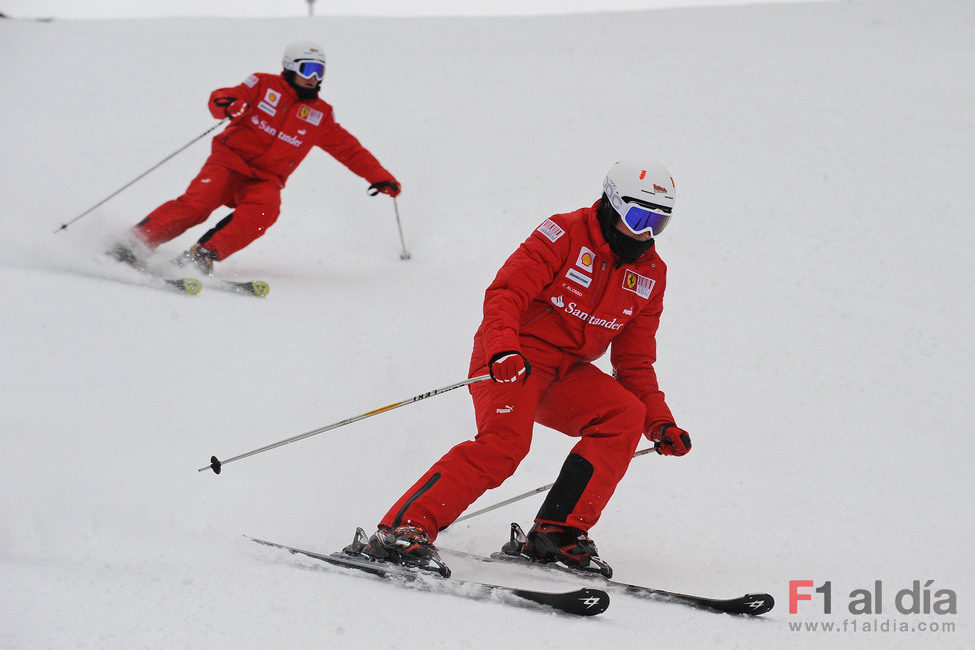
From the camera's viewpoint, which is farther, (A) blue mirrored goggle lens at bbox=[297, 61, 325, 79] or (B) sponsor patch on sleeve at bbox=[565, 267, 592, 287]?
(A) blue mirrored goggle lens at bbox=[297, 61, 325, 79]

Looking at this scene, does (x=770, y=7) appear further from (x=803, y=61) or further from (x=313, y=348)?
(x=313, y=348)

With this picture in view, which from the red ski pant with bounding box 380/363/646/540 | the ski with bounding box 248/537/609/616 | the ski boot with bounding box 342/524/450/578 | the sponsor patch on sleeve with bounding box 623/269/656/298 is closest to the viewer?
the ski with bounding box 248/537/609/616

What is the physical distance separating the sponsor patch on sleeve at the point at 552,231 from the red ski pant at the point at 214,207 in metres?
3.65

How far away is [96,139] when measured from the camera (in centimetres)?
1026

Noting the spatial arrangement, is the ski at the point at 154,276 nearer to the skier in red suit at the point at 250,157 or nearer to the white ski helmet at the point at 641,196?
the skier in red suit at the point at 250,157

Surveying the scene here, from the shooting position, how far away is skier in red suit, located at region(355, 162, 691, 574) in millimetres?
3225

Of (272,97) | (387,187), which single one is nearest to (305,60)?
(272,97)

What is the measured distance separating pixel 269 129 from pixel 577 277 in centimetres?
401

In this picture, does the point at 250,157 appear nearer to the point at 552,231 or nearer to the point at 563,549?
the point at 552,231

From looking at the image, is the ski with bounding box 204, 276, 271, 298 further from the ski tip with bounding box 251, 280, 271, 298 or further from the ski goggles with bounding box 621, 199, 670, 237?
the ski goggles with bounding box 621, 199, 670, 237

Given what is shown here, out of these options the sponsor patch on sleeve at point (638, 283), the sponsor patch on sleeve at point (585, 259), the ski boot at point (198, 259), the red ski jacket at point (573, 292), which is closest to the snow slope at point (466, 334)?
the ski boot at point (198, 259)

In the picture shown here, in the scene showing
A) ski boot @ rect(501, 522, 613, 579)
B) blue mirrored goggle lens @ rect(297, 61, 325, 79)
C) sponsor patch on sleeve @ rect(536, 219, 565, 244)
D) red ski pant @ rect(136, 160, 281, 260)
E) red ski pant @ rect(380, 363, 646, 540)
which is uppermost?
blue mirrored goggle lens @ rect(297, 61, 325, 79)

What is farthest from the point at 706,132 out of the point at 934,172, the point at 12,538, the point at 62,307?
the point at 12,538

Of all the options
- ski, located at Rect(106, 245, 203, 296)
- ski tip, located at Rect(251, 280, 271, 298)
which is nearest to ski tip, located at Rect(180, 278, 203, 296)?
ski, located at Rect(106, 245, 203, 296)
